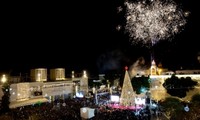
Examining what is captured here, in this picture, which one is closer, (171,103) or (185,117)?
(185,117)

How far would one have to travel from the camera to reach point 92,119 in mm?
22016

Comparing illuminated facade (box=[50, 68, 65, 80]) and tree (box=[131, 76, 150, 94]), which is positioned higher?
illuminated facade (box=[50, 68, 65, 80])

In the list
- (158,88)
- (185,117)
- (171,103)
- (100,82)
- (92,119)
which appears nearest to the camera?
(185,117)

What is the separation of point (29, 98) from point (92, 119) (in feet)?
47.6

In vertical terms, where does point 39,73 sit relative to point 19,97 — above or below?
above

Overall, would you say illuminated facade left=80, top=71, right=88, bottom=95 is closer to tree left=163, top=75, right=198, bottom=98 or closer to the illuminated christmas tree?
the illuminated christmas tree

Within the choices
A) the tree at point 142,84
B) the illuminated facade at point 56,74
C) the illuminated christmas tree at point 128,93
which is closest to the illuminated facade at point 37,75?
the illuminated facade at point 56,74

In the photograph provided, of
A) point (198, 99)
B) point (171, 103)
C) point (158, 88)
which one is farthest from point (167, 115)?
point (158, 88)

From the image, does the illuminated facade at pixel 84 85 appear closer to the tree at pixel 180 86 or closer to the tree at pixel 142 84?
A: the tree at pixel 142 84

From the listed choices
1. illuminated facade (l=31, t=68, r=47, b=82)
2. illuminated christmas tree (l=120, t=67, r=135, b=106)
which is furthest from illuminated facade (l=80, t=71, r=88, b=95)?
illuminated christmas tree (l=120, t=67, r=135, b=106)

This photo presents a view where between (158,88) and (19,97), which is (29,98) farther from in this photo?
(158,88)

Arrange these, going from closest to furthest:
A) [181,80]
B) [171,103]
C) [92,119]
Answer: [92,119] < [171,103] < [181,80]

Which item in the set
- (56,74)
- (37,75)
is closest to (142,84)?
(37,75)

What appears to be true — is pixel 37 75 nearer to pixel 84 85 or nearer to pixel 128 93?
pixel 84 85
